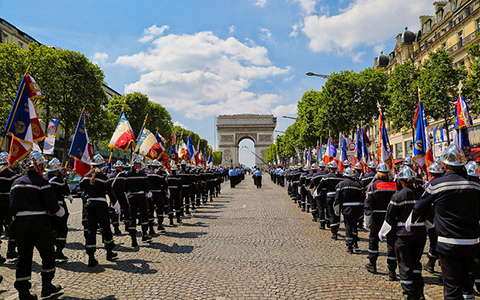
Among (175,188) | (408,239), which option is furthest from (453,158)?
(175,188)

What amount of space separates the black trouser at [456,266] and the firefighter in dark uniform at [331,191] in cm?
582

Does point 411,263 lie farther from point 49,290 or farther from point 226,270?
point 49,290

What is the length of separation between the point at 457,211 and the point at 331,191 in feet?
21.0

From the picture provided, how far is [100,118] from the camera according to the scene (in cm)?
3653

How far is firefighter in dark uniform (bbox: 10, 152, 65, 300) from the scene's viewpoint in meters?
5.52

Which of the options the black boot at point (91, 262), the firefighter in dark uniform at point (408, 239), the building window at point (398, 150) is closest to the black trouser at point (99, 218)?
the black boot at point (91, 262)

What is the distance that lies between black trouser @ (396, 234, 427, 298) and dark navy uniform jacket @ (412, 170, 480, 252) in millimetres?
961

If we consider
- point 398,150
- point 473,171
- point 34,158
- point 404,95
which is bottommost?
point 473,171

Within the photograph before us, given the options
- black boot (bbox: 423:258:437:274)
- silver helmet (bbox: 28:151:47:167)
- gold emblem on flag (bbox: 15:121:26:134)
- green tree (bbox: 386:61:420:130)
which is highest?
green tree (bbox: 386:61:420:130)

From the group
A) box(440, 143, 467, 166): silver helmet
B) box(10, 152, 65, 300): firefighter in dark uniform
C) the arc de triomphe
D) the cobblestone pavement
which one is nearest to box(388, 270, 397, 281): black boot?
the cobblestone pavement

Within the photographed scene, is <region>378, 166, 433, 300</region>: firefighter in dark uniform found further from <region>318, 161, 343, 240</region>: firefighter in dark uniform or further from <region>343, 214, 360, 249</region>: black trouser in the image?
<region>318, 161, 343, 240</region>: firefighter in dark uniform

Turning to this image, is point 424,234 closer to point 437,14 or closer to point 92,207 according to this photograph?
point 92,207

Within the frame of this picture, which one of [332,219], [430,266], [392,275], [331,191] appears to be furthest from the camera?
[331,191]

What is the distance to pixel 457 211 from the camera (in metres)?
4.41
